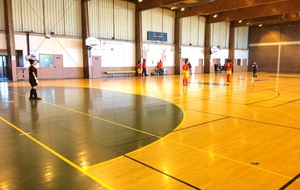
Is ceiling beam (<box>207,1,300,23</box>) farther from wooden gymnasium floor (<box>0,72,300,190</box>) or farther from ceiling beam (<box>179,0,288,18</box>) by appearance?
wooden gymnasium floor (<box>0,72,300,190</box>)

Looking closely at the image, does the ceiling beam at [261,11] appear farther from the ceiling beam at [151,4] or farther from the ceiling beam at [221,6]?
the ceiling beam at [151,4]

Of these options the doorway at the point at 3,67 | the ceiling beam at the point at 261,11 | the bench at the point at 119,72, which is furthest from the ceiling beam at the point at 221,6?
the doorway at the point at 3,67

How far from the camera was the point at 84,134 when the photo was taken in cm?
562

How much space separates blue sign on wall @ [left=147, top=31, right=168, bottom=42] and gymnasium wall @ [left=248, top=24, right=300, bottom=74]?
18.6 m

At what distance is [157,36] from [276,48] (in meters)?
20.6

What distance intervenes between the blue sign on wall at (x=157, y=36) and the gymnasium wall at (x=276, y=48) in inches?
733

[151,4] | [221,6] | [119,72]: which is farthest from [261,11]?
[119,72]

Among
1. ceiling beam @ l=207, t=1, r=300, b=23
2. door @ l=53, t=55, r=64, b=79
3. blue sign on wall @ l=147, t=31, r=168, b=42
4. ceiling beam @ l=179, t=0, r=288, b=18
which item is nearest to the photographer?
ceiling beam @ l=179, t=0, r=288, b=18

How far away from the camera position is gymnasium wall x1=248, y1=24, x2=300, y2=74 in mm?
37469

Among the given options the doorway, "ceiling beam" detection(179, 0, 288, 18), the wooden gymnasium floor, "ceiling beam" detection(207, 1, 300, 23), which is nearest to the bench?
the doorway

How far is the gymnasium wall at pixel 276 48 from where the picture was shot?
37469 millimetres

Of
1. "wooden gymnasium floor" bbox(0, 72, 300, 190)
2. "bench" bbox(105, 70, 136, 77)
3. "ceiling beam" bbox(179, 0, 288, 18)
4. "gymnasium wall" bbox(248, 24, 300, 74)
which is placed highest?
"ceiling beam" bbox(179, 0, 288, 18)

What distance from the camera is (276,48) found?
39.5m

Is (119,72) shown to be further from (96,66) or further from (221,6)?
(221,6)
